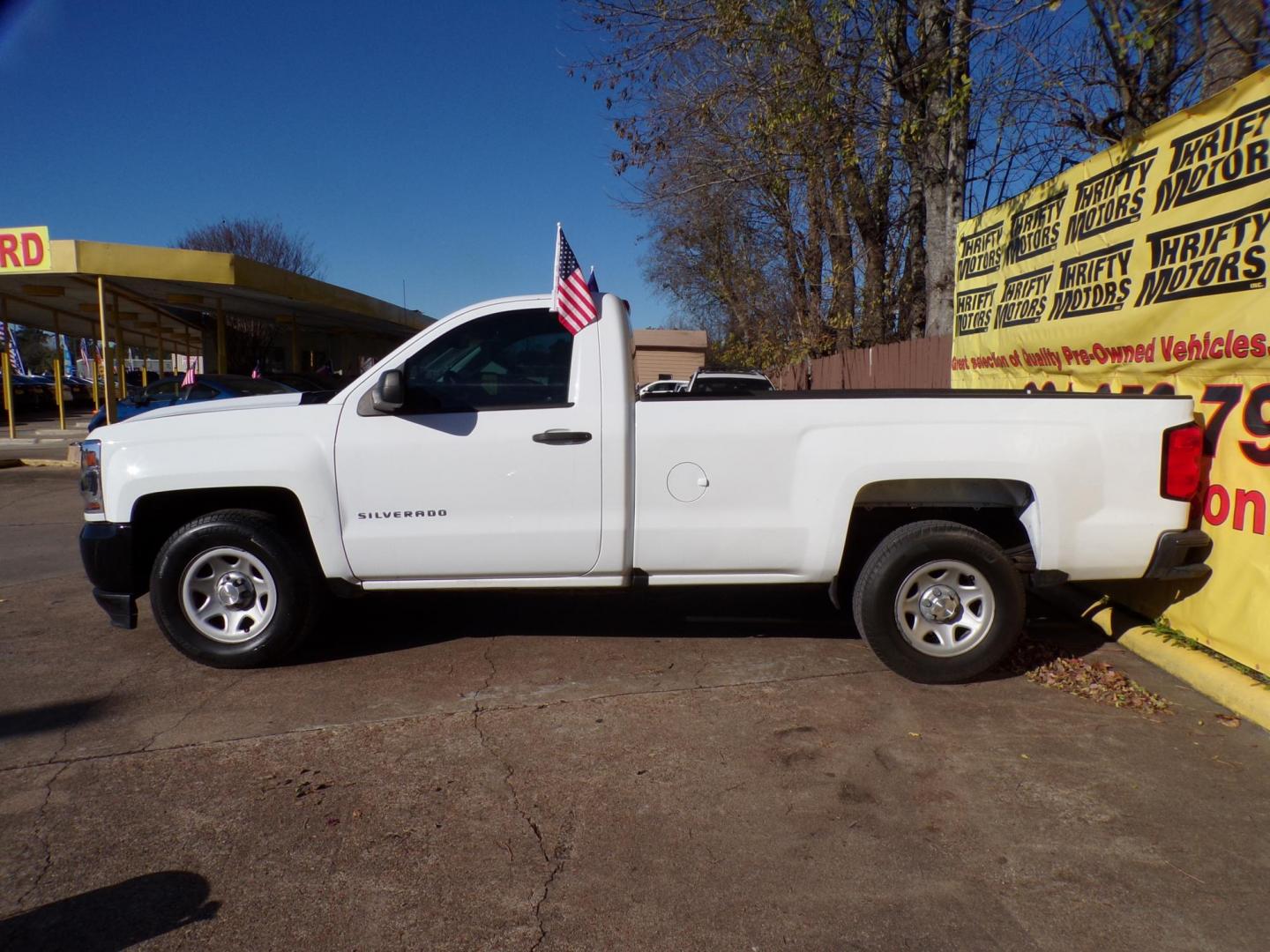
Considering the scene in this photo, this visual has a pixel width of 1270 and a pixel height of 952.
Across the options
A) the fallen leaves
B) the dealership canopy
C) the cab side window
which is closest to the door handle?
the cab side window

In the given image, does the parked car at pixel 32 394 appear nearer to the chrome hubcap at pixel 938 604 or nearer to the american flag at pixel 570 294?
the american flag at pixel 570 294

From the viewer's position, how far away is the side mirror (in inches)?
179

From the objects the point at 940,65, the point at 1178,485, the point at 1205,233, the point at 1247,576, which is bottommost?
the point at 1247,576

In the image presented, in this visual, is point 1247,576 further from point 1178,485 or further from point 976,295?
point 976,295

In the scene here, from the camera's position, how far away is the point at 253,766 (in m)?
3.86

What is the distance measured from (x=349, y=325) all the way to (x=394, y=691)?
27.3m

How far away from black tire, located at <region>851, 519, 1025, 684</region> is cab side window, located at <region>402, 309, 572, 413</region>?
6.42 feet

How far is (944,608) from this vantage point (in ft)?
15.4

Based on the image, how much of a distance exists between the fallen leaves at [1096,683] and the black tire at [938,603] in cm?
35

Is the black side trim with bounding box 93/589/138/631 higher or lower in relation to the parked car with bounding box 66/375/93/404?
lower

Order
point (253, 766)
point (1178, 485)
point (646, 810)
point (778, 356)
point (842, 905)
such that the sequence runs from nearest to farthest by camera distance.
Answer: point (842, 905) → point (646, 810) → point (253, 766) → point (1178, 485) → point (778, 356)

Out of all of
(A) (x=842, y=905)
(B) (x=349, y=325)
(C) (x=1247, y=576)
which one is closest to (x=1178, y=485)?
(C) (x=1247, y=576)

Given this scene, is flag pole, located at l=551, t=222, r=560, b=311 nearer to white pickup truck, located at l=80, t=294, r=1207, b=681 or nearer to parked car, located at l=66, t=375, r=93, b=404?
white pickup truck, located at l=80, t=294, r=1207, b=681

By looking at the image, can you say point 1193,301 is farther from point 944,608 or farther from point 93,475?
point 93,475
